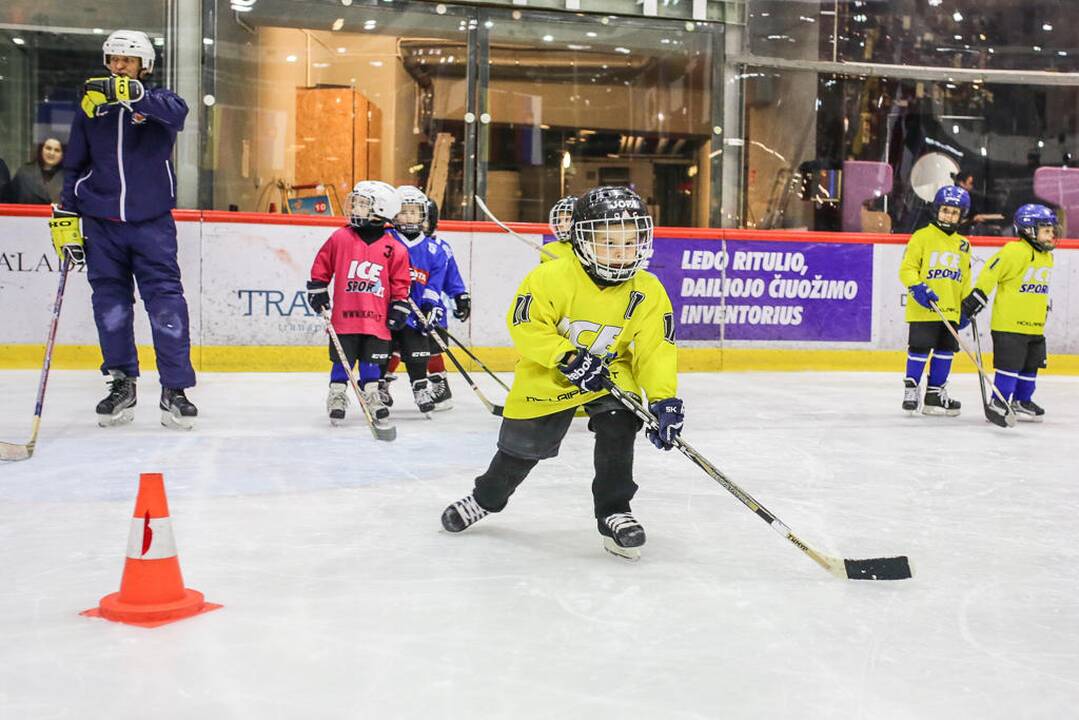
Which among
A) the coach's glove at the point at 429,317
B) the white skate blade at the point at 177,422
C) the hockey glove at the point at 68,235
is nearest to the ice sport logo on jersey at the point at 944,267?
the coach's glove at the point at 429,317

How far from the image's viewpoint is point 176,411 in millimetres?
4977

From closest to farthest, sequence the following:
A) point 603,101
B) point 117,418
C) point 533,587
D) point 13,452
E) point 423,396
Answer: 1. point 533,587
2. point 13,452
3. point 117,418
4. point 423,396
5. point 603,101

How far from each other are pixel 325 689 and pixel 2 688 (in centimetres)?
51

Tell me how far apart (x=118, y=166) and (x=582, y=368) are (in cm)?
298

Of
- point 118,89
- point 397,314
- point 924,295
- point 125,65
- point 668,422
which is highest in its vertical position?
point 125,65

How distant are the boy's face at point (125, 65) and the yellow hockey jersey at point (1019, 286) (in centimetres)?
410

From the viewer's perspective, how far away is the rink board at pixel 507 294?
7.35m

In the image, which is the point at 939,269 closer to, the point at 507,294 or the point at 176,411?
the point at 507,294

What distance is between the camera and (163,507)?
2303 mm

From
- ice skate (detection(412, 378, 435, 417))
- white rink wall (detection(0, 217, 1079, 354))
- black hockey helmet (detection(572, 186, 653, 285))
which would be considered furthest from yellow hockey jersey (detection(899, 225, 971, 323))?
black hockey helmet (detection(572, 186, 653, 285))

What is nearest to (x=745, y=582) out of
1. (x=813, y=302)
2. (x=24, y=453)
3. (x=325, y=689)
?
(x=325, y=689)

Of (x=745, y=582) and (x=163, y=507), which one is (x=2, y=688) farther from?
(x=745, y=582)

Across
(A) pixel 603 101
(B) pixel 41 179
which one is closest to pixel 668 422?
(B) pixel 41 179

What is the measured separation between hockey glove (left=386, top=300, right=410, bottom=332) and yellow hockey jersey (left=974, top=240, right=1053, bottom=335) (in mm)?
2878
